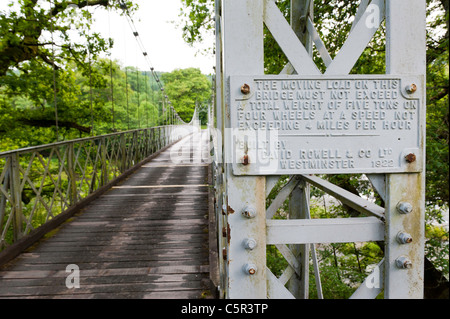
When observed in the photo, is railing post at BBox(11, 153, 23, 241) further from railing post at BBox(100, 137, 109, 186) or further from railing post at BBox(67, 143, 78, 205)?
railing post at BBox(100, 137, 109, 186)

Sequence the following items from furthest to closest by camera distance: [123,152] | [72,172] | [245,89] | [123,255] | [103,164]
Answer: [123,152] < [103,164] < [72,172] < [123,255] < [245,89]

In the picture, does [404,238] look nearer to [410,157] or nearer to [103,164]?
[410,157]

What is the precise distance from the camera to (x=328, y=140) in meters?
1.30

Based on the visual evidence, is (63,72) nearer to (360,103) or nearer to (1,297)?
(1,297)

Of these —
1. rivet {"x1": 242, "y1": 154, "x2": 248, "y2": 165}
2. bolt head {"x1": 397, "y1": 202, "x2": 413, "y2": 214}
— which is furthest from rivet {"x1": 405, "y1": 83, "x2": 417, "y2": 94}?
rivet {"x1": 242, "y1": 154, "x2": 248, "y2": 165}

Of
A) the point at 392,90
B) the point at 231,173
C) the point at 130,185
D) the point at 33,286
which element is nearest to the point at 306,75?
the point at 392,90

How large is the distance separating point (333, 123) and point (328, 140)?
0.22 ft

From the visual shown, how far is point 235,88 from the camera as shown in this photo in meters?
1.27

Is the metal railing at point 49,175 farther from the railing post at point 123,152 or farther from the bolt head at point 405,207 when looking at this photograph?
the bolt head at point 405,207

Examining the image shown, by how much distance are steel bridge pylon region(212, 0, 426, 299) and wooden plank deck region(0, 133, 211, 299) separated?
1160 millimetres

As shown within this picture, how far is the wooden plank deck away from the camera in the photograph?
2.31 m

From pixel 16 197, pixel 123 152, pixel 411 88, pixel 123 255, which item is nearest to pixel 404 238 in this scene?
pixel 411 88

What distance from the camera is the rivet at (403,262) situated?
1.29m

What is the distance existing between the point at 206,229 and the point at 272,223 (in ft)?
7.19
